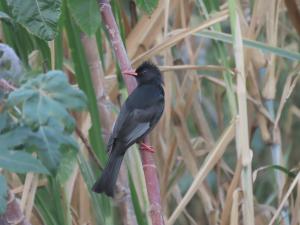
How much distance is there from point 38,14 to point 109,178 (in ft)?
1.75

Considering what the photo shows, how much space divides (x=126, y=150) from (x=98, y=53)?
283 millimetres

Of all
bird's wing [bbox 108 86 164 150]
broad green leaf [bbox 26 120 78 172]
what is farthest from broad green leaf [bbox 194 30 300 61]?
broad green leaf [bbox 26 120 78 172]

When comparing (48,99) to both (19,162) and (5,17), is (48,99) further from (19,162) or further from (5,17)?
(5,17)

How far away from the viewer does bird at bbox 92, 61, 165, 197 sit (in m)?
1.87

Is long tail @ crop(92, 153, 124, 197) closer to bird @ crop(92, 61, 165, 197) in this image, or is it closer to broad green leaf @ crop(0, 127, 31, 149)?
bird @ crop(92, 61, 165, 197)

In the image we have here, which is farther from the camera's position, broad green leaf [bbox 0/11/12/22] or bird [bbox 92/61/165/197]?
bird [bbox 92/61/165/197]

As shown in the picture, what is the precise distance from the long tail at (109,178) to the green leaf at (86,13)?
37cm

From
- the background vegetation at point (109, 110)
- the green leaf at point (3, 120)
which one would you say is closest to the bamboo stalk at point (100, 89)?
the background vegetation at point (109, 110)

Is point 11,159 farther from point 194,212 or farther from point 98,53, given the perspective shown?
point 194,212

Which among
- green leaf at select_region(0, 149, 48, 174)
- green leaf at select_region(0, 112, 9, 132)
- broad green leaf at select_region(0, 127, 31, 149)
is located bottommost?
green leaf at select_region(0, 149, 48, 174)

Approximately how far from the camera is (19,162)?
3.66ft

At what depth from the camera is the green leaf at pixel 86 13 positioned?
168 cm

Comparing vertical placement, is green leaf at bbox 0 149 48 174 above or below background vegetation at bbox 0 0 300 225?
above

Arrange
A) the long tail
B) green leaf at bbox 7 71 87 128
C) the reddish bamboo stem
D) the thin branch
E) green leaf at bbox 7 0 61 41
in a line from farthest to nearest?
the long tail, the reddish bamboo stem, green leaf at bbox 7 0 61 41, the thin branch, green leaf at bbox 7 71 87 128
